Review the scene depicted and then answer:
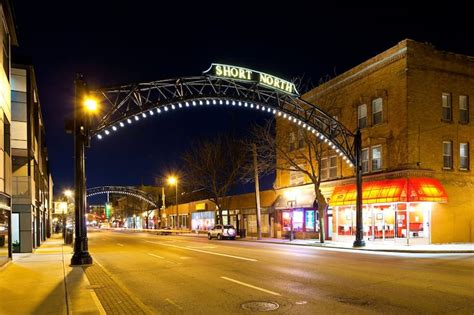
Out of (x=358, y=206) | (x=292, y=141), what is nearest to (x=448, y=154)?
(x=358, y=206)

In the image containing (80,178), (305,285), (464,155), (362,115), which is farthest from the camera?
(362,115)

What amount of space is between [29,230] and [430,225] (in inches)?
936

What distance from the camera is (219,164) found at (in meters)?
51.5

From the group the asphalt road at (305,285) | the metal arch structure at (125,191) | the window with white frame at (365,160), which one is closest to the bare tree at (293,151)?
the window with white frame at (365,160)

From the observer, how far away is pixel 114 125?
22.9 metres

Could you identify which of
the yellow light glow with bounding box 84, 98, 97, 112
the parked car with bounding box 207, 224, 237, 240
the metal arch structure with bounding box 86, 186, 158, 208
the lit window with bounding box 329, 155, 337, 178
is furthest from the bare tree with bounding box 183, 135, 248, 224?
the metal arch structure with bounding box 86, 186, 158, 208

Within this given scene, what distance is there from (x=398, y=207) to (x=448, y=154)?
4.76 meters

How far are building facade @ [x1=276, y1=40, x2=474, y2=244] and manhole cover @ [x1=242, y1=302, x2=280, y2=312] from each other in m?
19.2

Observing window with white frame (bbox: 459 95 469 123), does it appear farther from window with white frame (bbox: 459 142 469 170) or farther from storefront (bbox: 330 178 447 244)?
storefront (bbox: 330 178 447 244)

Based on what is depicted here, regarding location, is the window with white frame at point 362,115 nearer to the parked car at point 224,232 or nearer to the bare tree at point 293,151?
the bare tree at point 293,151

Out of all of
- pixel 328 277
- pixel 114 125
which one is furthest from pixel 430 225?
pixel 114 125

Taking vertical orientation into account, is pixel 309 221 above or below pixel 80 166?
below

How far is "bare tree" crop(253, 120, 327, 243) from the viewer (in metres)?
33.2

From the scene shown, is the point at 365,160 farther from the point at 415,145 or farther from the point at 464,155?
the point at 464,155
